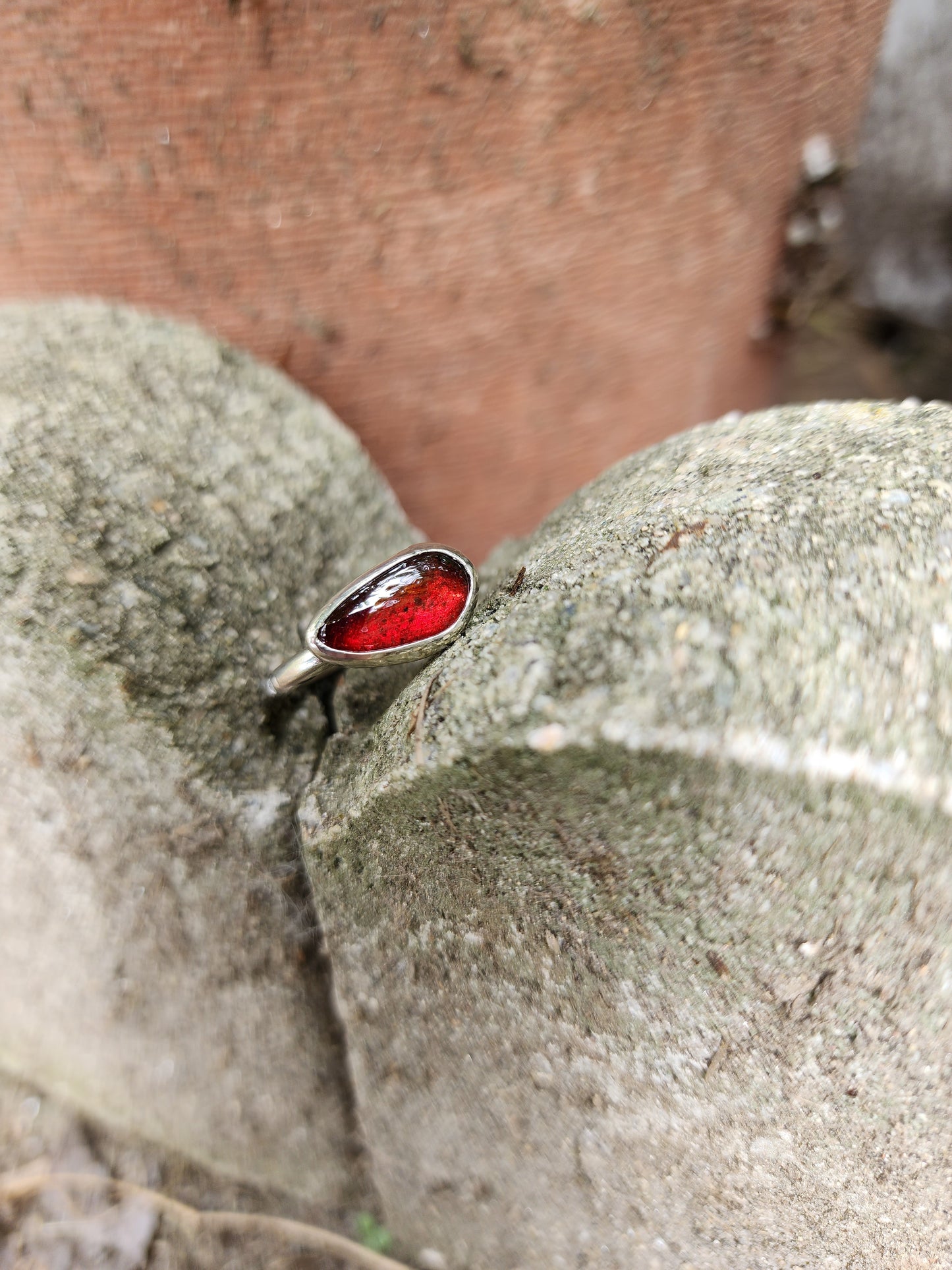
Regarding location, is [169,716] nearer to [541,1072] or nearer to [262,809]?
[262,809]

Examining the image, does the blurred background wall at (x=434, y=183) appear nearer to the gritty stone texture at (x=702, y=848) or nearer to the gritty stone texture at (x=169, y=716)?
the gritty stone texture at (x=169, y=716)

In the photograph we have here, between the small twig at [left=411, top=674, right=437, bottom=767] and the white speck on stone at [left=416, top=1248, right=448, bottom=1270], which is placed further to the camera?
the white speck on stone at [left=416, top=1248, right=448, bottom=1270]

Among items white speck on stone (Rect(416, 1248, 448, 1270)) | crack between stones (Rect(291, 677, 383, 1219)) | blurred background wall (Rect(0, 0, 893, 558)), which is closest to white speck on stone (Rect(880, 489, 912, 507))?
crack between stones (Rect(291, 677, 383, 1219))

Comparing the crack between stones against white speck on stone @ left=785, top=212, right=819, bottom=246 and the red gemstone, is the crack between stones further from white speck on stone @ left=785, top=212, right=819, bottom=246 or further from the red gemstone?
white speck on stone @ left=785, top=212, right=819, bottom=246

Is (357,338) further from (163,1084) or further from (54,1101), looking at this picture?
(54,1101)

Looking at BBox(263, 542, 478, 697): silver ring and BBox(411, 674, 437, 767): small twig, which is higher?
BBox(263, 542, 478, 697): silver ring

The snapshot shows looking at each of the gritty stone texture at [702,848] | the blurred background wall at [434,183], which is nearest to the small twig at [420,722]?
the gritty stone texture at [702,848]

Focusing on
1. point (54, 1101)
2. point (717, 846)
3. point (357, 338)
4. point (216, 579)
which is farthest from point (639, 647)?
point (54, 1101)
